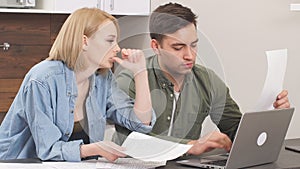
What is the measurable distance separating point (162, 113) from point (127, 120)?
12 cm

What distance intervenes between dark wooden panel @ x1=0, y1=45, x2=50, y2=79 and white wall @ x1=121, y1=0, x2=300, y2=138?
92 centimetres

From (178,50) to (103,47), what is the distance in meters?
0.21

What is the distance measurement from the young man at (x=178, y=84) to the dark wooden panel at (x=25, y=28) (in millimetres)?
1629

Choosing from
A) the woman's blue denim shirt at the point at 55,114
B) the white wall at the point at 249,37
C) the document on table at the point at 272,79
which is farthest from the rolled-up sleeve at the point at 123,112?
the white wall at the point at 249,37

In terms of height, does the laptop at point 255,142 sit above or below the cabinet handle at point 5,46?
above

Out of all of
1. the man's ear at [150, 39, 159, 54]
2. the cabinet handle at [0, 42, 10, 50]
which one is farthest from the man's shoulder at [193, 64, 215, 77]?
the cabinet handle at [0, 42, 10, 50]

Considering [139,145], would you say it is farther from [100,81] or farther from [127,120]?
[100,81]

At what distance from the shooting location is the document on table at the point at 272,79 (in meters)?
1.93

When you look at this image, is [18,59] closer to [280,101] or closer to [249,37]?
[249,37]

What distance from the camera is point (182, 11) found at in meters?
2.01

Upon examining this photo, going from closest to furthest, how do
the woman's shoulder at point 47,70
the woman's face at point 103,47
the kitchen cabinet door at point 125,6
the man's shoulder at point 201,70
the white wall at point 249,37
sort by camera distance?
1. the woman's face at point 103,47
2. the man's shoulder at point 201,70
3. the woman's shoulder at point 47,70
4. the kitchen cabinet door at point 125,6
5. the white wall at point 249,37

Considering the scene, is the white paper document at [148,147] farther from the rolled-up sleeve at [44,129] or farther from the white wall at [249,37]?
the white wall at [249,37]

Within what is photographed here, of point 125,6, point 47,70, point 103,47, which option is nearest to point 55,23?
point 125,6

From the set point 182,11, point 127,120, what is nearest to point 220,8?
point 182,11
